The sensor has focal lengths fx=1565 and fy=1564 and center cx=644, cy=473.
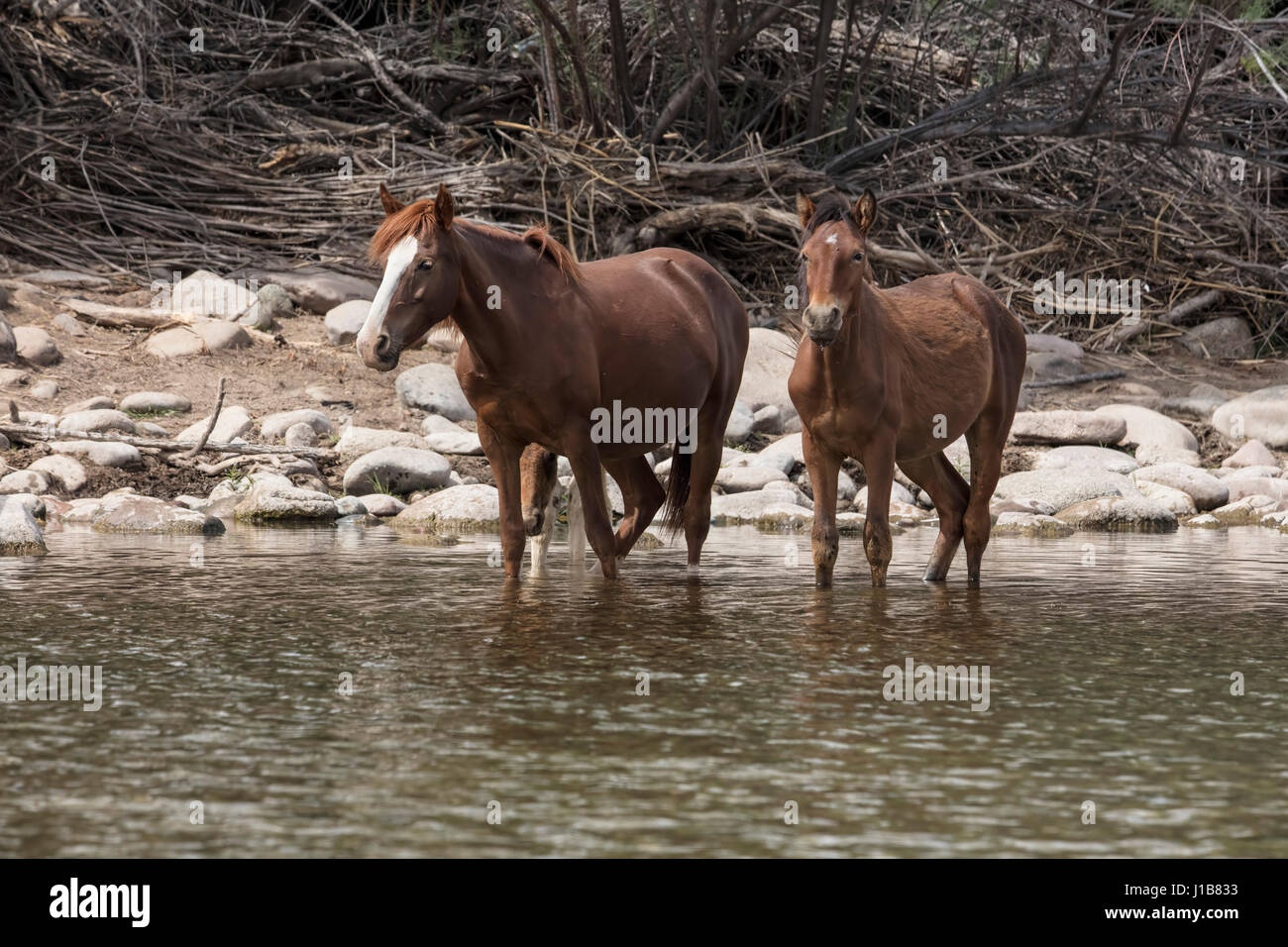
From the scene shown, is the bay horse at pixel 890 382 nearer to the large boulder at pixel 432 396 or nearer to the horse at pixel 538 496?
the horse at pixel 538 496

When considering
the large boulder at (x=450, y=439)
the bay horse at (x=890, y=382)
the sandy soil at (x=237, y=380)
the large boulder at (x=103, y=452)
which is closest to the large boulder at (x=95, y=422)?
the large boulder at (x=103, y=452)

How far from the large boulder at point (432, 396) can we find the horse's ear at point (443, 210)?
→ 6824 mm

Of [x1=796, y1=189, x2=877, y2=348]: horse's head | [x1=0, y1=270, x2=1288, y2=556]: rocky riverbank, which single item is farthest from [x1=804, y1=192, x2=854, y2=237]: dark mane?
[x1=0, y1=270, x2=1288, y2=556]: rocky riverbank

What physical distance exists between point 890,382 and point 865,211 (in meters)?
0.88

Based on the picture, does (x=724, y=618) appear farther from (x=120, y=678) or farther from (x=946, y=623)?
(x=120, y=678)

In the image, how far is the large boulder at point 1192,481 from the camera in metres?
13.7

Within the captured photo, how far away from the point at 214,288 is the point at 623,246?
434 centimetres

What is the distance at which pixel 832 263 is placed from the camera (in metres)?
7.34

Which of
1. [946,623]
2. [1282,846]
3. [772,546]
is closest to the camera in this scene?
[1282,846]

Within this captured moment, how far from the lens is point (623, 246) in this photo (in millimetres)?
17078

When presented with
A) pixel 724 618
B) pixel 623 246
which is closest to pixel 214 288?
pixel 623 246

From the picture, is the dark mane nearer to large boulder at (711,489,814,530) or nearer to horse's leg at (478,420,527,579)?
horse's leg at (478,420,527,579)

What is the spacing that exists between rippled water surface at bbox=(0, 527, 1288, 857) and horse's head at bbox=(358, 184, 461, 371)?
1.25m

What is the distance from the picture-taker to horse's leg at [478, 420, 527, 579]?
8219 millimetres
